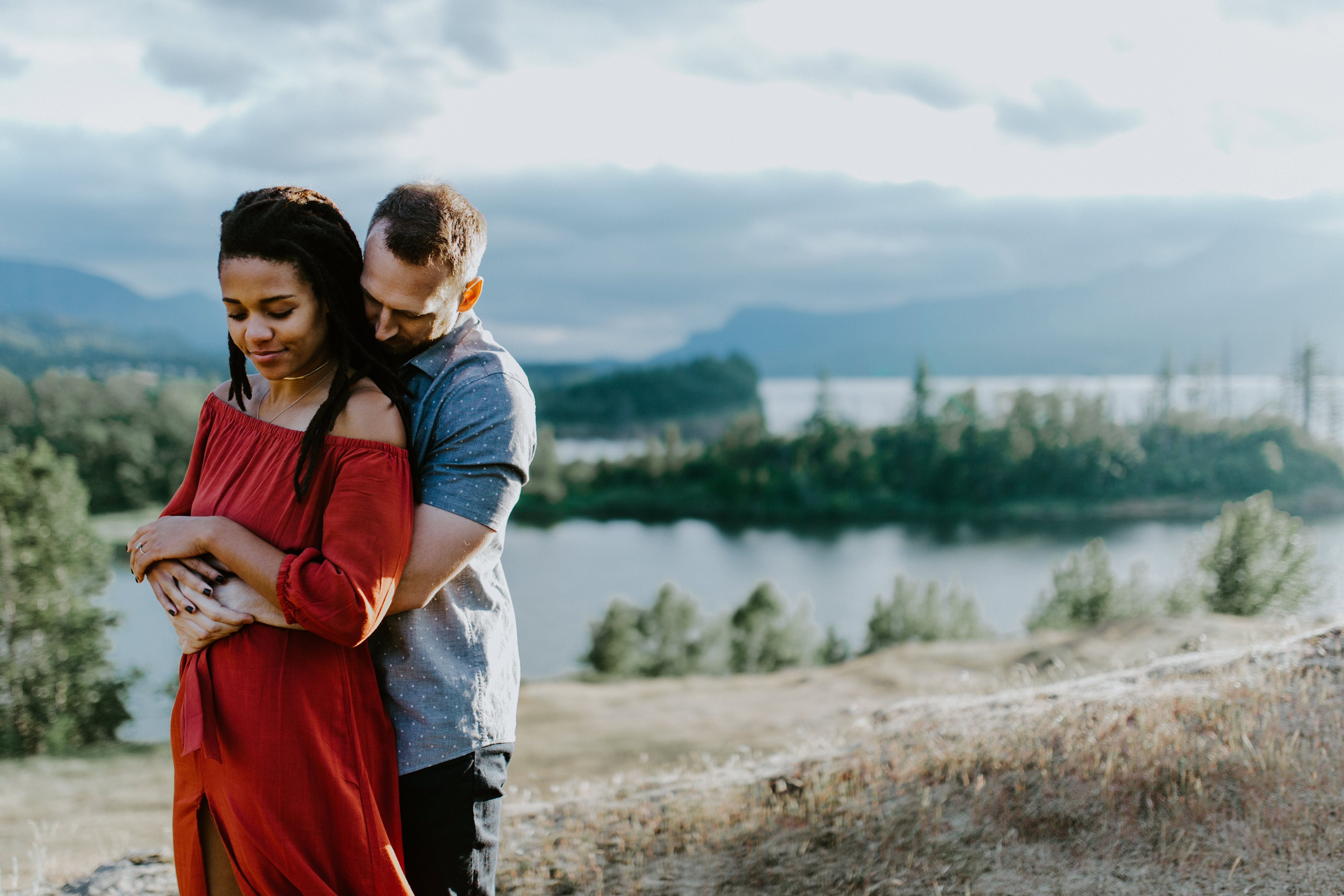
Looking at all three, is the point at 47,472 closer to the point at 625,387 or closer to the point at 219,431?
the point at 219,431

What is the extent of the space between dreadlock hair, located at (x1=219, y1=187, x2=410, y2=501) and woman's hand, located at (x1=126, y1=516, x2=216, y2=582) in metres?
0.20

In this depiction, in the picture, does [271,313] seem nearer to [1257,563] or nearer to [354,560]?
[354,560]

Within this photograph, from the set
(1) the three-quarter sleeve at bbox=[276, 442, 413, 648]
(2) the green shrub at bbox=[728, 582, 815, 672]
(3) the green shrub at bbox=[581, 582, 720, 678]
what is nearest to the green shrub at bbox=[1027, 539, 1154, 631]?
(2) the green shrub at bbox=[728, 582, 815, 672]

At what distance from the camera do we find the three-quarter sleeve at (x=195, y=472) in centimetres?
214

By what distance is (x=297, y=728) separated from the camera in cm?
192

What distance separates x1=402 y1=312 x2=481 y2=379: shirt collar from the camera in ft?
6.87

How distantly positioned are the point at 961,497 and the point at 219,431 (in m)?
85.3

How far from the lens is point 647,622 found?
42562 millimetres

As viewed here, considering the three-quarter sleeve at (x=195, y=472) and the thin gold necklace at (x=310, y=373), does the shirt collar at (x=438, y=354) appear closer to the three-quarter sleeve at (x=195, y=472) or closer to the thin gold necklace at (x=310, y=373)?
the thin gold necklace at (x=310, y=373)

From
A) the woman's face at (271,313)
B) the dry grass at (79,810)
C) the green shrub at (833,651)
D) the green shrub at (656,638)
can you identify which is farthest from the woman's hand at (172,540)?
the green shrub at (833,651)

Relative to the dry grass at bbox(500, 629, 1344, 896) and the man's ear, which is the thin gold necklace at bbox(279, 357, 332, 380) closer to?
the man's ear

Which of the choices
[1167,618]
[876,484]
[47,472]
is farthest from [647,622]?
[876,484]

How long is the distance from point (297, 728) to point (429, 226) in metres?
Answer: 1.11

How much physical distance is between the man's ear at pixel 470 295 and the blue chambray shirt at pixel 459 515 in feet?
0.28
